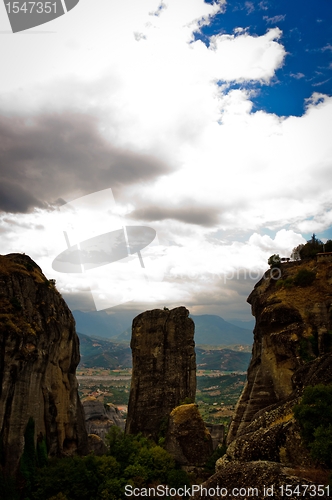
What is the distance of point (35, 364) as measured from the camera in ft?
129

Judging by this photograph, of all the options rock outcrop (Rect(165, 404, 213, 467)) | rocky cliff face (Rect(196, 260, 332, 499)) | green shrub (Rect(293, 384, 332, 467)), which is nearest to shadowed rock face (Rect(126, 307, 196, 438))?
rock outcrop (Rect(165, 404, 213, 467))

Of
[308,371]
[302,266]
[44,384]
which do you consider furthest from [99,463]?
[302,266]

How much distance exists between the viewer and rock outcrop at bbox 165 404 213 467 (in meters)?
47.5

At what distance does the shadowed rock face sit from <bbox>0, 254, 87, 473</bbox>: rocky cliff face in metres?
13.5

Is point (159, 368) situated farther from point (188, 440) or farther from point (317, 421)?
point (317, 421)

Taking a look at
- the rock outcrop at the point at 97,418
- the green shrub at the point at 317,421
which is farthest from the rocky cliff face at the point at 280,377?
the rock outcrop at the point at 97,418

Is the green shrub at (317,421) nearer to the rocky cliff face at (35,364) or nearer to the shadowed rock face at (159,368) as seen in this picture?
the rocky cliff face at (35,364)

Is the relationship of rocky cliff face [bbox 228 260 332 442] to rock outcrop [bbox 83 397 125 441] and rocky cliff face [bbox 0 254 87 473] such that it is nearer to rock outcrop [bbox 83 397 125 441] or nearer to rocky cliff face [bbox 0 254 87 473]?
rocky cliff face [bbox 0 254 87 473]

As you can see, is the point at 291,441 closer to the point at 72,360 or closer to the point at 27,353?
the point at 27,353

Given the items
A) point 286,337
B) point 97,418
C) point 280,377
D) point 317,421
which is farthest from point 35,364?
point 97,418

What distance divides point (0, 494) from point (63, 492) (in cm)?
574

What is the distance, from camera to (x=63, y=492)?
115 ft

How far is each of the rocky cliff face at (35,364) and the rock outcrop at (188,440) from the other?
12.1 m

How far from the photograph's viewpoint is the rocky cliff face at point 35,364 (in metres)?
36.1
